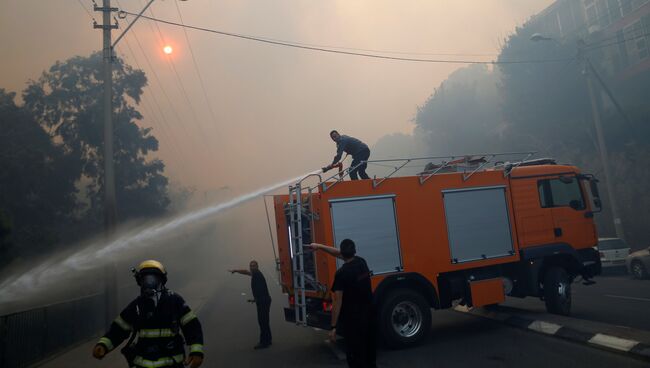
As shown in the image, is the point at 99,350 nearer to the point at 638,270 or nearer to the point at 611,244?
the point at 638,270

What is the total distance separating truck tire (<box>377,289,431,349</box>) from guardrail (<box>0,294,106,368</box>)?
6446mm

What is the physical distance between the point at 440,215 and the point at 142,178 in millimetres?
20164

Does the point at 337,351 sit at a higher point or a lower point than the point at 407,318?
lower

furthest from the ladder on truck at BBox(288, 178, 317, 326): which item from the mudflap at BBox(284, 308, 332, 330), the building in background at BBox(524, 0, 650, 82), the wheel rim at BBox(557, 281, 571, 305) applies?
the building in background at BBox(524, 0, 650, 82)

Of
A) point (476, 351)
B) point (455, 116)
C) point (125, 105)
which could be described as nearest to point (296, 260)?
point (476, 351)

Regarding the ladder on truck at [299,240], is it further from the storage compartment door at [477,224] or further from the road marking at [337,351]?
the storage compartment door at [477,224]

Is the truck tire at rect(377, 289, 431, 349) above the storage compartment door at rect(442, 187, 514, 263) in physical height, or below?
below

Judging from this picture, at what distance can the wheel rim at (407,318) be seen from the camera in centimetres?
875

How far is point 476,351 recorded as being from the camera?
8203 mm

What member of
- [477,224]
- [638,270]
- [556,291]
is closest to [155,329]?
[477,224]

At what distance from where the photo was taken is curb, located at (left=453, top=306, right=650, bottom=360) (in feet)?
23.4

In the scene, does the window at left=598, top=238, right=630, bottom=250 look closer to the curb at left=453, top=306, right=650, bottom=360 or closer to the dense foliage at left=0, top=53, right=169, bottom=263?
the curb at left=453, top=306, right=650, bottom=360

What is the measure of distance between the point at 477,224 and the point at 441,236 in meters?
0.93

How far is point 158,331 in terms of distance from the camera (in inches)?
157
